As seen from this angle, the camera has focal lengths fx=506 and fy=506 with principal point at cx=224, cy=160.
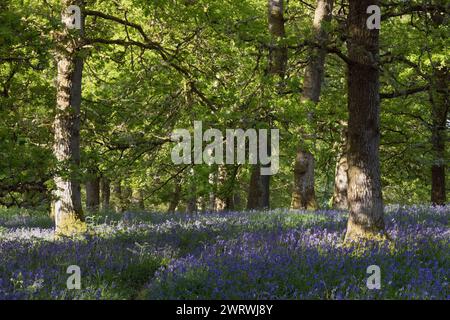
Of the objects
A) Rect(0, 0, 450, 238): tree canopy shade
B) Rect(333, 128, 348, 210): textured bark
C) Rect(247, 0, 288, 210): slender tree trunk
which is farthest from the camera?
Rect(333, 128, 348, 210): textured bark

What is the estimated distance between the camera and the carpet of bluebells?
18.0 feet

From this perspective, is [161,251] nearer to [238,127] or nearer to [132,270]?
[132,270]

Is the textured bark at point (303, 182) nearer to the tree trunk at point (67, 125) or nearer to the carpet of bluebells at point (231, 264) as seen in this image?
the carpet of bluebells at point (231, 264)

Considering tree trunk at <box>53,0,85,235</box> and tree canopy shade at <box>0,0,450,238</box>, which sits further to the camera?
tree trunk at <box>53,0,85,235</box>

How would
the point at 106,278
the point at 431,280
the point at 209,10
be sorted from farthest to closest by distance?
the point at 209,10, the point at 106,278, the point at 431,280

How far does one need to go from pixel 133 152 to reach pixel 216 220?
428 cm

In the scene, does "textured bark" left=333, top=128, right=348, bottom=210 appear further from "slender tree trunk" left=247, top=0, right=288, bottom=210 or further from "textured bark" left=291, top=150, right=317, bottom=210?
"slender tree trunk" left=247, top=0, right=288, bottom=210

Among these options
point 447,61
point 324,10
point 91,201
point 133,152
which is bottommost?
point 91,201

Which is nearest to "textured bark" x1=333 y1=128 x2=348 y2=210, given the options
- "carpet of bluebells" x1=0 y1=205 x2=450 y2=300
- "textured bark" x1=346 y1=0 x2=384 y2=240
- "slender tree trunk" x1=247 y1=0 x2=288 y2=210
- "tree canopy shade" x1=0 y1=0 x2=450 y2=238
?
"tree canopy shade" x1=0 y1=0 x2=450 y2=238

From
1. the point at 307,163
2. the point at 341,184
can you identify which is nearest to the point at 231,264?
the point at 307,163

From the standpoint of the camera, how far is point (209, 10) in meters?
12.2

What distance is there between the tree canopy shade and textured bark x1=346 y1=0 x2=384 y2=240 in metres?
0.02

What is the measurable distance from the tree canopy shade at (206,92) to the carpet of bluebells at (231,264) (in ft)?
2.58
